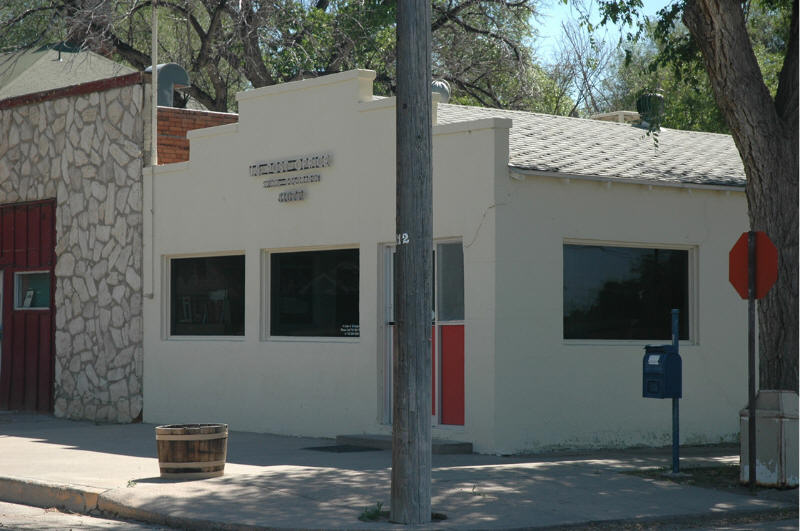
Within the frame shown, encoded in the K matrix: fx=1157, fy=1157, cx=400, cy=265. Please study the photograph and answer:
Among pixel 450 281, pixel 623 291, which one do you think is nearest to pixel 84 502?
pixel 450 281

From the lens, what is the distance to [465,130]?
13922 millimetres

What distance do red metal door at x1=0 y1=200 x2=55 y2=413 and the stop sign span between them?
12.0 metres

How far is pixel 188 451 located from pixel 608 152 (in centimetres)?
778

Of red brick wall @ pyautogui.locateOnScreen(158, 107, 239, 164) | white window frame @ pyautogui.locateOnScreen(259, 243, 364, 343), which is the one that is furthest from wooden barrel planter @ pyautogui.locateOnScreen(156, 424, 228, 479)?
red brick wall @ pyautogui.locateOnScreen(158, 107, 239, 164)

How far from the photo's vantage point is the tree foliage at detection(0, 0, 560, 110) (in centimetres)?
2712

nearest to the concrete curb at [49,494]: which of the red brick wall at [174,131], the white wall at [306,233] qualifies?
the white wall at [306,233]

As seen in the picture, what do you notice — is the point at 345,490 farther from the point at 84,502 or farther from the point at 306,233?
the point at 306,233

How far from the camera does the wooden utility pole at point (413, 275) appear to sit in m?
9.18

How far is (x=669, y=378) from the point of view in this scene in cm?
1204

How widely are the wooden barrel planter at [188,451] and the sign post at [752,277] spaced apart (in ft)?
17.3

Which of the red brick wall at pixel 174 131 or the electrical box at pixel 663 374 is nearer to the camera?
the electrical box at pixel 663 374

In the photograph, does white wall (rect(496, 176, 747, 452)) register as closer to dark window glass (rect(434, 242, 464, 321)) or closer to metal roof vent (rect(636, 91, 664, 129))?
dark window glass (rect(434, 242, 464, 321))

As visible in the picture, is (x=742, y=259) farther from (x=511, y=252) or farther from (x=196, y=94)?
(x=196, y=94)

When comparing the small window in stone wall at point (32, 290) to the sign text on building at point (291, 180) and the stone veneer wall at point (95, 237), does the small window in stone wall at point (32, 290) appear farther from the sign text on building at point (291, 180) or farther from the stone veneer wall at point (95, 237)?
the sign text on building at point (291, 180)
